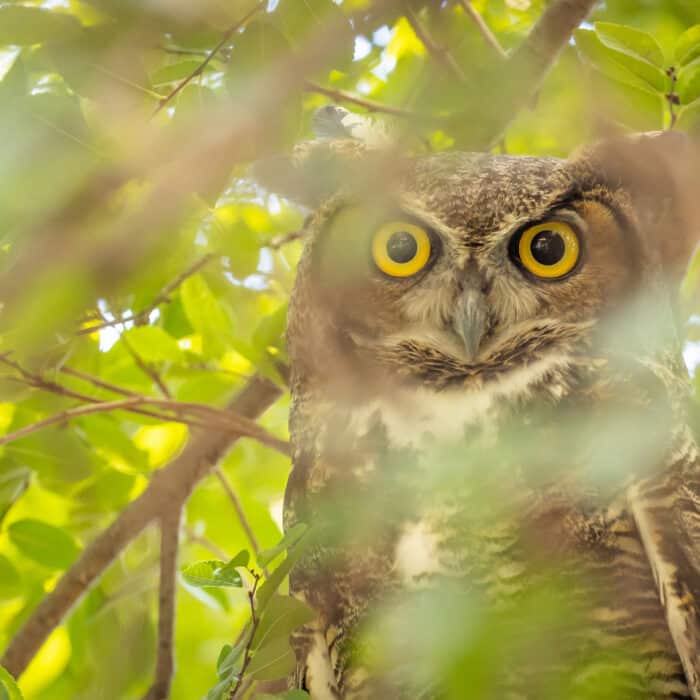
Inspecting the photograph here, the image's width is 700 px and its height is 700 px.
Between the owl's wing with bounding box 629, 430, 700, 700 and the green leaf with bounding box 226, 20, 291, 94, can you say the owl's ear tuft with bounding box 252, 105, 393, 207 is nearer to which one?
the green leaf with bounding box 226, 20, 291, 94

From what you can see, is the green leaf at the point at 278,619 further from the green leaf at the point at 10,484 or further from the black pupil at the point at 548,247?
the green leaf at the point at 10,484

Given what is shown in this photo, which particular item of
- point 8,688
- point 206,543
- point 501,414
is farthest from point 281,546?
point 206,543

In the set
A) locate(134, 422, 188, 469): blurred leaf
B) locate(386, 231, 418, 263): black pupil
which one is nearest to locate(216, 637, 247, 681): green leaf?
locate(386, 231, 418, 263): black pupil

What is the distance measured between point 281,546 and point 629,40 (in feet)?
2.96

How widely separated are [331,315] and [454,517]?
44 cm

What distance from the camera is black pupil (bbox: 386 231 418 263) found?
1563 millimetres

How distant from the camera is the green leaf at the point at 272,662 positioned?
1208 mm

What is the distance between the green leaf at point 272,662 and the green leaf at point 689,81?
104 centimetres

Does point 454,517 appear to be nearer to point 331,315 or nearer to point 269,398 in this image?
point 331,315

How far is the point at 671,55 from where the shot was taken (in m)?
1.66

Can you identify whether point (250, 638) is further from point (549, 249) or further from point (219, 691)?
point (549, 249)

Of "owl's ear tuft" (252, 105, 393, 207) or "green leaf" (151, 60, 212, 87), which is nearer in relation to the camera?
"green leaf" (151, 60, 212, 87)

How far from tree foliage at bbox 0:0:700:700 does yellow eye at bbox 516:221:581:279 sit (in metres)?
0.18

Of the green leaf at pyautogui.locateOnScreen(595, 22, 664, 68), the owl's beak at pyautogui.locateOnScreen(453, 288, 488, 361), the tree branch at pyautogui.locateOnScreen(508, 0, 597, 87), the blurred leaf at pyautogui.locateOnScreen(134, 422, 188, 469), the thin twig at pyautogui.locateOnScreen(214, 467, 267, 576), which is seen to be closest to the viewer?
the green leaf at pyautogui.locateOnScreen(595, 22, 664, 68)
